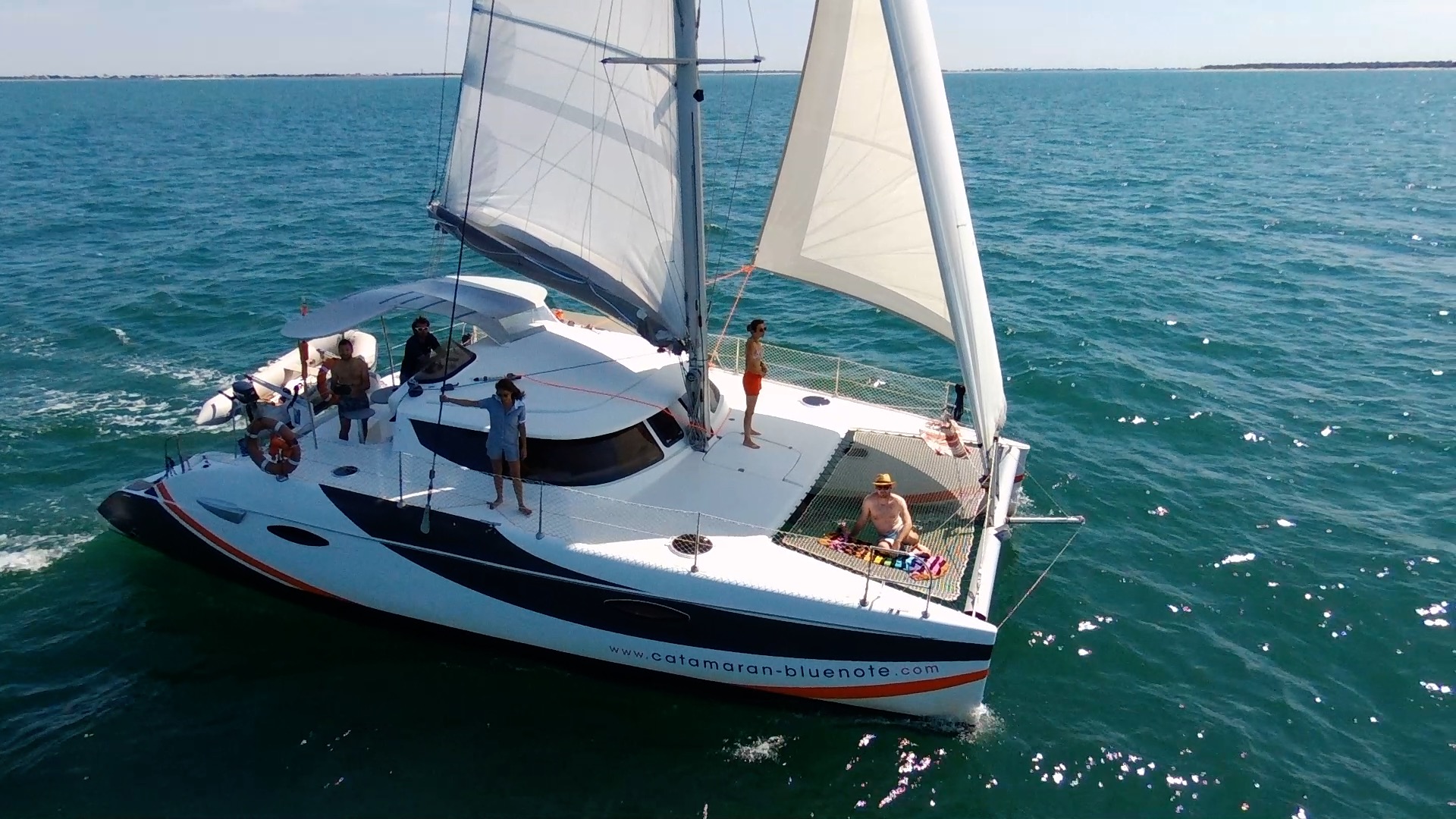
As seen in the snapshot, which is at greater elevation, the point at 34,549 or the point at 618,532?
the point at 618,532

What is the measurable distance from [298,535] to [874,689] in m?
6.52

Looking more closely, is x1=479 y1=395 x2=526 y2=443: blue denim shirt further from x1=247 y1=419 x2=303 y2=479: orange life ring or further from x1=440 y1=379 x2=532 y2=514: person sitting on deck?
x1=247 y1=419 x2=303 y2=479: orange life ring

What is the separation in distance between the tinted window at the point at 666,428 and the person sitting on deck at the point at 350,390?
3545mm

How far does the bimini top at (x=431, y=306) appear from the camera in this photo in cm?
1062

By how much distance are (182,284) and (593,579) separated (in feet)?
62.9

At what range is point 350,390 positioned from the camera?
11016 mm

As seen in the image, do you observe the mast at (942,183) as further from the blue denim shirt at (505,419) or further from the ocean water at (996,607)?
the blue denim shirt at (505,419)

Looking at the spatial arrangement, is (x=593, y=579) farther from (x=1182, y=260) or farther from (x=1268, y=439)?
(x=1182, y=260)

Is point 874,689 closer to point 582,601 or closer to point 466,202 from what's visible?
point 582,601

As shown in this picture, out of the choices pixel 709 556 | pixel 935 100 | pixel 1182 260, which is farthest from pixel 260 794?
pixel 1182 260

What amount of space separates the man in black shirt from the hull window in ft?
7.80

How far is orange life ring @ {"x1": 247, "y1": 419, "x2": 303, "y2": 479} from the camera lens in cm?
1027

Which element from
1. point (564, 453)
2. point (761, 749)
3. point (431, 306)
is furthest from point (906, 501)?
point (431, 306)

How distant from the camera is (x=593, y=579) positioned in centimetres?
926
